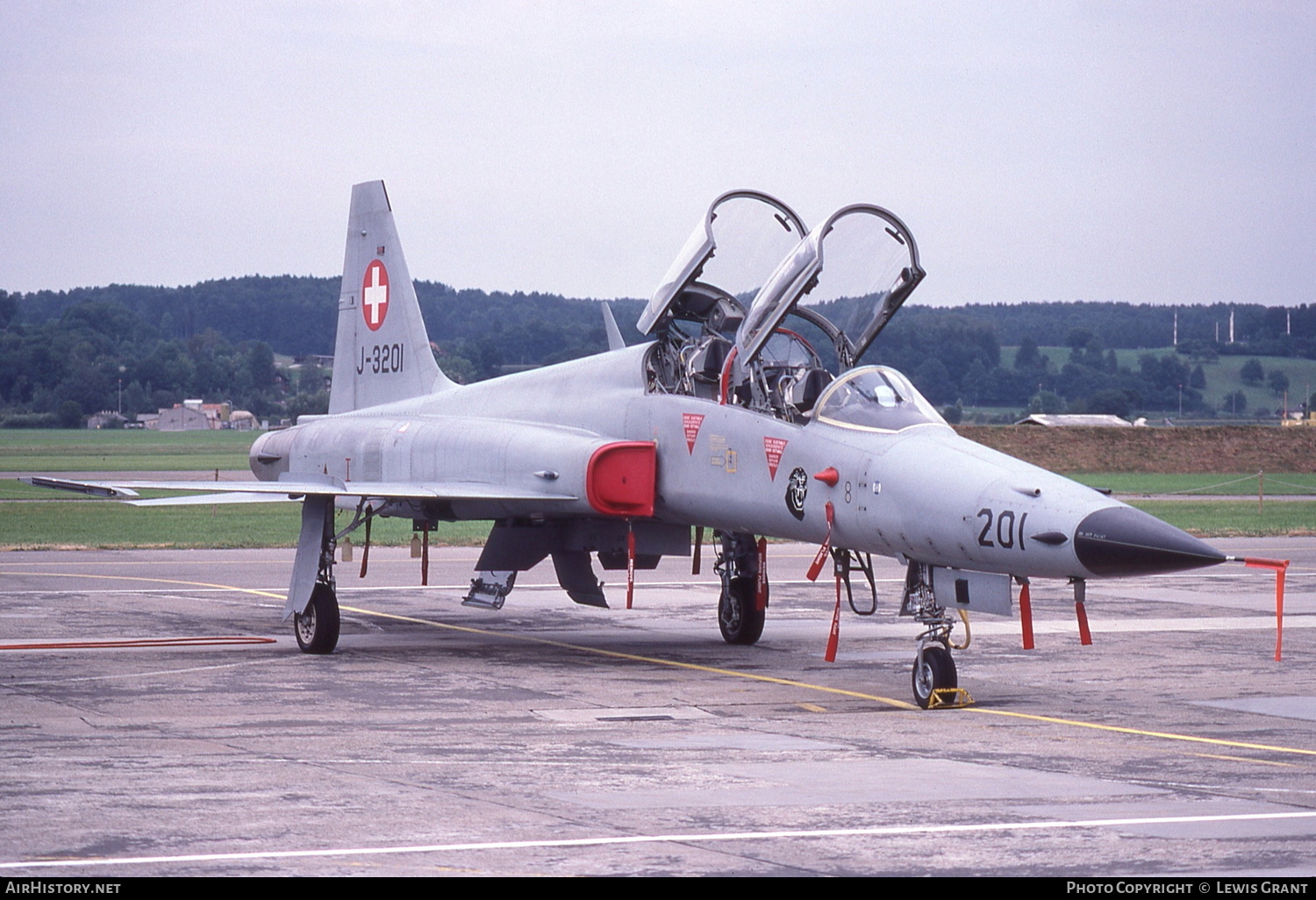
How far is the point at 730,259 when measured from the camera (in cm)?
1455

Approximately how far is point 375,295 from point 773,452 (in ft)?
26.9

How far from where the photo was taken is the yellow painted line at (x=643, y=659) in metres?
12.4

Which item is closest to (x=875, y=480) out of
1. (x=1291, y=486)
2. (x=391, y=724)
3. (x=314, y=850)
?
(x=391, y=724)

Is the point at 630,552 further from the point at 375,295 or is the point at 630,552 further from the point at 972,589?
the point at 375,295

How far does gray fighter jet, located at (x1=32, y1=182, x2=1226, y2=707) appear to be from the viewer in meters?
11.0

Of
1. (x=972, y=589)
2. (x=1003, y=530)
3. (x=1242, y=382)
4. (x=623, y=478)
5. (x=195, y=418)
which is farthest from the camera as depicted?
(x=1242, y=382)

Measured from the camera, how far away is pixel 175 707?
11367 millimetres

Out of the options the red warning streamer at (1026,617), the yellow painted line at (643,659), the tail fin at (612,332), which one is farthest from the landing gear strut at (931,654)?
the tail fin at (612,332)

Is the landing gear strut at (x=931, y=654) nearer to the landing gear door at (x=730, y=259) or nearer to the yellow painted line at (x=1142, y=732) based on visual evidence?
the yellow painted line at (x=1142, y=732)

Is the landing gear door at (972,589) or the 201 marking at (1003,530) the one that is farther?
the landing gear door at (972,589)

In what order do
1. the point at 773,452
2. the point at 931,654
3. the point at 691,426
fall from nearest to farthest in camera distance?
the point at 931,654 → the point at 773,452 → the point at 691,426

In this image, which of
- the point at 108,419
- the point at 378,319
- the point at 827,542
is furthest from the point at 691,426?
the point at 108,419

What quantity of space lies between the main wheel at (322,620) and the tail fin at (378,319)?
4.67 metres

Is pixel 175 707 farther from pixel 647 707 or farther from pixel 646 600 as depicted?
pixel 646 600
